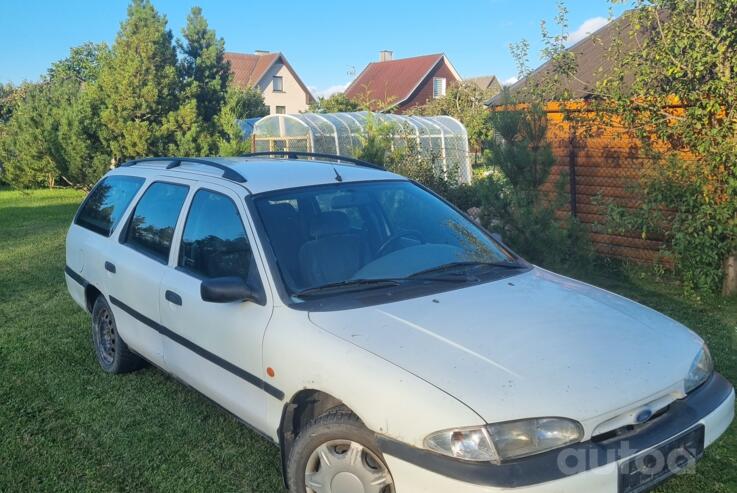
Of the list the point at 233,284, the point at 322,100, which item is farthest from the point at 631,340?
the point at 322,100

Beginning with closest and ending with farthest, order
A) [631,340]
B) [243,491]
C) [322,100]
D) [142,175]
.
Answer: [631,340] → [243,491] → [142,175] → [322,100]

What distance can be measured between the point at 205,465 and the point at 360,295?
56.2 inches

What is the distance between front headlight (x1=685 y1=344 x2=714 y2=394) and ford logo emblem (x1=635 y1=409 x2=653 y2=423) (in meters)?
0.34

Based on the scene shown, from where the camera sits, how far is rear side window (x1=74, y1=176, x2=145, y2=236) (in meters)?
4.93


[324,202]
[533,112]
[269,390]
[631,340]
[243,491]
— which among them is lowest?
[243,491]

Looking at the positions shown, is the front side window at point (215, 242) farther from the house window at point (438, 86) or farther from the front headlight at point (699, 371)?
the house window at point (438, 86)

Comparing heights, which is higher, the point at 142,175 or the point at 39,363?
the point at 142,175

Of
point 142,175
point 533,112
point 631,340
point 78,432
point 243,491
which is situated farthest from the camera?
point 533,112

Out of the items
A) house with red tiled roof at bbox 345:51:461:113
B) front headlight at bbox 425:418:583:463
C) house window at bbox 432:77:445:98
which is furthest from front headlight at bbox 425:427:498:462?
house window at bbox 432:77:445:98

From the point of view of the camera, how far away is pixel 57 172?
22.1 metres

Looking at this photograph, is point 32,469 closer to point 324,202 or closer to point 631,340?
point 324,202

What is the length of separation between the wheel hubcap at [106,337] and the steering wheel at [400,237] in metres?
2.49

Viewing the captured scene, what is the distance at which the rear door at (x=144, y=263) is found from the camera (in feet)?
13.5

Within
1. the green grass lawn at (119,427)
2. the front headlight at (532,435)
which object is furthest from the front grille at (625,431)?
the green grass lawn at (119,427)
